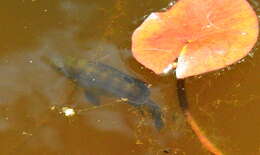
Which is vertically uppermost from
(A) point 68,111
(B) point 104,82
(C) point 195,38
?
(C) point 195,38

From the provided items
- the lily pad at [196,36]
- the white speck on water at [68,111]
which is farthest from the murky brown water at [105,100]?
the lily pad at [196,36]

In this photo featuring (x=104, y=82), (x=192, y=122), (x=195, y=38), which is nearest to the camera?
(x=192, y=122)

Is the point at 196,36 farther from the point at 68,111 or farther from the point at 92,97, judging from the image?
the point at 68,111

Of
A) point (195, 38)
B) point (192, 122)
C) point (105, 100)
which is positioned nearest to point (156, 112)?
point (192, 122)

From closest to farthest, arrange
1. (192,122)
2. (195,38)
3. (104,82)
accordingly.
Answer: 1. (192,122)
2. (195,38)
3. (104,82)

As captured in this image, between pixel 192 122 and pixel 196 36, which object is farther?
pixel 196 36

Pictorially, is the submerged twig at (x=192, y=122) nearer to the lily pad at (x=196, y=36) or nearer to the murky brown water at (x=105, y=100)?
the murky brown water at (x=105, y=100)
